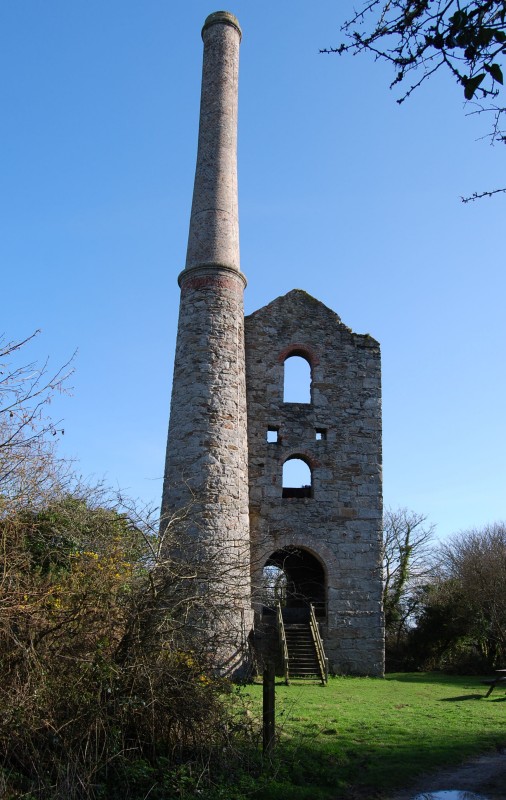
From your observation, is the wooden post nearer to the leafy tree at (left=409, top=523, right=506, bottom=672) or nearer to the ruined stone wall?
the ruined stone wall

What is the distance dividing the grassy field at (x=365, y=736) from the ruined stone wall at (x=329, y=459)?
261 cm

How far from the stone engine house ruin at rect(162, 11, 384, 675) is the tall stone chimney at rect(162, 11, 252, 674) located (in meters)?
0.03

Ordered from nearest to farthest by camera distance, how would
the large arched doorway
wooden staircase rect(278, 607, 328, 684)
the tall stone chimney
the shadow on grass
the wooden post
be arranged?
1. the wooden post
2. the shadow on grass
3. the tall stone chimney
4. wooden staircase rect(278, 607, 328, 684)
5. the large arched doorway

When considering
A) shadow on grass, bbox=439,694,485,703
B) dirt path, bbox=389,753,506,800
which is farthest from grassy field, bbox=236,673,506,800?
dirt path, bbox=389,753,506,800

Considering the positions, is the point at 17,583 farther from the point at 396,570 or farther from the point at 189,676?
the point at 396,570

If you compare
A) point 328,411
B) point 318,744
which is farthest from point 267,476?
point 318,744

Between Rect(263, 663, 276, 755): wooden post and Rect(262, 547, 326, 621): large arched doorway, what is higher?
Rect(262, 547, 326, 621): large arched doorway

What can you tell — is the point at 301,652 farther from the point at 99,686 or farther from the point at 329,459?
the point at 99,686

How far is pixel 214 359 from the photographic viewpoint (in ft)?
51.1

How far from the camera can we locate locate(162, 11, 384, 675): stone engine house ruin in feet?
49.6

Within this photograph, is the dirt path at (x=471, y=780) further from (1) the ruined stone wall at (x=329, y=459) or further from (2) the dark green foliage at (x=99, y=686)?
(1) the ruined stone wall at (x=329, y=459)

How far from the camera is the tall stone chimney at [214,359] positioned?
14617 mm

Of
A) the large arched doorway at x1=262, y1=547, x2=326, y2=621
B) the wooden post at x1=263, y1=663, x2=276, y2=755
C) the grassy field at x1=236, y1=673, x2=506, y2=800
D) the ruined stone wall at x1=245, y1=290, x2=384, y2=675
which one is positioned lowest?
the grassy field at x1=236, y1=673, x2=506, y2=800

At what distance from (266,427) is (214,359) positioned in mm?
2895
